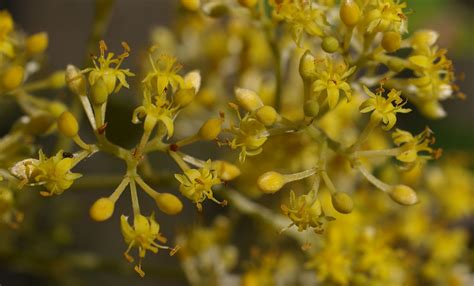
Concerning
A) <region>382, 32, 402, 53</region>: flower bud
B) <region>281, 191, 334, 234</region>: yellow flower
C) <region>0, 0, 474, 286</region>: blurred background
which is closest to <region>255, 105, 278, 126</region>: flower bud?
<region>281, 191, 334, 234</region>: yellow flower

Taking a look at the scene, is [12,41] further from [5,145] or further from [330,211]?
[330,211]

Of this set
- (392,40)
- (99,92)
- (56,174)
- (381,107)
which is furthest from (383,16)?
(56,174)

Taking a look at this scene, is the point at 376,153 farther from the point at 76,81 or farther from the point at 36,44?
the point at 36,44

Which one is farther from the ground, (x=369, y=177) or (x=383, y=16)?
(x=383, y=16)

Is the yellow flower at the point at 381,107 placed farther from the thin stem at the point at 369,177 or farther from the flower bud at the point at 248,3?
the flower bud at the point at 248,3

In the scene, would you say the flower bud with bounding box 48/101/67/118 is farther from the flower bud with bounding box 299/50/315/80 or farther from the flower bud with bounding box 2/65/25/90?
the flower bud with bounding box 299/50/315/80

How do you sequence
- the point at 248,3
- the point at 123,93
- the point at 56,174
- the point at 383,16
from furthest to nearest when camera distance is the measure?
1. the point at 123,93
2. the point at 248,3
3. the point at 383,16
4. the point at 56,174
